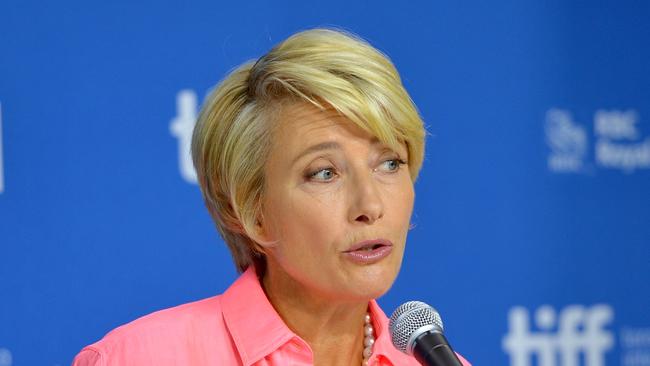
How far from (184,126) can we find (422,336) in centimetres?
97

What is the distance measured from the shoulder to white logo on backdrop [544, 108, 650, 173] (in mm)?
1128

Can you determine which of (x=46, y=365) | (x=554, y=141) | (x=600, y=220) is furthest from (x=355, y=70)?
(x=600, y=220)

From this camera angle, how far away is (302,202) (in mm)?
1446

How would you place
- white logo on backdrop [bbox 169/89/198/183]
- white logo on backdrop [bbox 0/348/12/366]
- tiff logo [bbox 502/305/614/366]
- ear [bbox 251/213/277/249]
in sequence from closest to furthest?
1. ear [bbox 251/213/277/249]
2. white logo on backdrop [bbox 0/348/12/366]
3. white logo on backdrop [bbox 169/89/198/183]
4. tiff logo [bbox 502/305/614/366]

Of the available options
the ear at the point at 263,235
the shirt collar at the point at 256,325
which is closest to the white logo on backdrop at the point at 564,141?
the shirt collar at the point at 256,325

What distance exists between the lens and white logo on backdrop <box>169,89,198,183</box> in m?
2.02

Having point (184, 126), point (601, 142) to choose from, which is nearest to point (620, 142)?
point (601, 142)

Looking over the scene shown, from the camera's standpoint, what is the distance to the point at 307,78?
1.44 metres

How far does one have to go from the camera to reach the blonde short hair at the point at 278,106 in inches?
56.6

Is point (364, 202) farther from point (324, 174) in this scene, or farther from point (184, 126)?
point (184, 126)

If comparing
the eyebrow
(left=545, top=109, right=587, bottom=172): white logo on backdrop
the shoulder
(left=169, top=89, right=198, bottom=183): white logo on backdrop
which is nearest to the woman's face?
the eyebrow

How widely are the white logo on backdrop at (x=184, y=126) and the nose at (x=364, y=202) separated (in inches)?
26.3

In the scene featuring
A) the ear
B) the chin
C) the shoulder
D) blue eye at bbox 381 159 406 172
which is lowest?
the shoulder

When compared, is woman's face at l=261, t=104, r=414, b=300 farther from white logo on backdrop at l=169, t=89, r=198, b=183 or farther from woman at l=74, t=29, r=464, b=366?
white logo on backdrop at l=169, t=89, r=198, b=183
